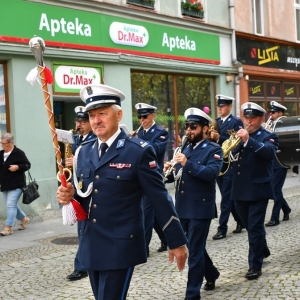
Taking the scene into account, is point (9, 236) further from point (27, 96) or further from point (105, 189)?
point (105, 189)

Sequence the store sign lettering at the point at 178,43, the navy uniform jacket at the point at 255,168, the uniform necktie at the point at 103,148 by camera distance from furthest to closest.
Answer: the store sign lettering at the point at 178,43
the navy uniform jacket at the point at 255,168
the uniform necktie at the point at 103,148

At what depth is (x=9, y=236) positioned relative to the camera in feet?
32.9

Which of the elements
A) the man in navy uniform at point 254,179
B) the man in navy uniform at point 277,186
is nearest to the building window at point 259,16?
the man in navy uniform at point 277,186

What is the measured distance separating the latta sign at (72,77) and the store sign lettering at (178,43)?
281 cm

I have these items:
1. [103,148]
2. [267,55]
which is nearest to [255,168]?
[103,148]

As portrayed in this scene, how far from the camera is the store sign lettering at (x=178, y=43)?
16219 mm

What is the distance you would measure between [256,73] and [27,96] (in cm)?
948

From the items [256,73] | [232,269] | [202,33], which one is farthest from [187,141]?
[256,73]

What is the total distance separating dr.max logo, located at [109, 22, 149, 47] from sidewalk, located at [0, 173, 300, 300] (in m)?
5.94

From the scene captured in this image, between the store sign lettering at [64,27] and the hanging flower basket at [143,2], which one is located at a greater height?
the hanging flower basket at [143,2]

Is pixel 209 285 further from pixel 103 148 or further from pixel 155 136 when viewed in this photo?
pixel 155 136

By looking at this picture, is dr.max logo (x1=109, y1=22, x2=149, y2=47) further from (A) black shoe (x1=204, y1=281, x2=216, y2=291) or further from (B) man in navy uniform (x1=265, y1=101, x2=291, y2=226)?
(A) black shoe (x1=204, y1=281, x2=216, y2=291)

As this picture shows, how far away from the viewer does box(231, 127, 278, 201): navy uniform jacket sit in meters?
6.85

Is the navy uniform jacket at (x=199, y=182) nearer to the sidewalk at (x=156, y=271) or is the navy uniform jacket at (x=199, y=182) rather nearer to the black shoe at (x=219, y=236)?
the sidewalk at (x=156, y=271)
